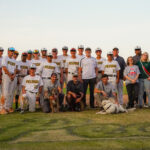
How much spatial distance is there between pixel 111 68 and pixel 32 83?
2792 mm

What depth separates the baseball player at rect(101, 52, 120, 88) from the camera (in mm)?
7918

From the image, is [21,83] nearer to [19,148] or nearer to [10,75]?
[10,75]

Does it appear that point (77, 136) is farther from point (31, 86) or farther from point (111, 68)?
point (111, 68)

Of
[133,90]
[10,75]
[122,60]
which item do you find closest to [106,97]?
[133,90]

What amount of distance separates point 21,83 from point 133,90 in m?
4.08

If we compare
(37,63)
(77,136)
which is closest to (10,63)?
(37,63)

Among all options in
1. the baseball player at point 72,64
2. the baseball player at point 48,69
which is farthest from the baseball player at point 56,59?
the baseball player at point 48,69

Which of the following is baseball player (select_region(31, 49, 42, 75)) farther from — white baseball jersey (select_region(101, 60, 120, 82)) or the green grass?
the green grass

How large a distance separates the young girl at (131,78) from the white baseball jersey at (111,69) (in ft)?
1.34

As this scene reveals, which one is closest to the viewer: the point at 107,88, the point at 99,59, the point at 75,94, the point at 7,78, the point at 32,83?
the point at 7,78

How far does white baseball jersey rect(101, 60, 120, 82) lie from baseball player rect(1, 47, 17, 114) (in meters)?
3.15

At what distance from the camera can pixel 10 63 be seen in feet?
23.5

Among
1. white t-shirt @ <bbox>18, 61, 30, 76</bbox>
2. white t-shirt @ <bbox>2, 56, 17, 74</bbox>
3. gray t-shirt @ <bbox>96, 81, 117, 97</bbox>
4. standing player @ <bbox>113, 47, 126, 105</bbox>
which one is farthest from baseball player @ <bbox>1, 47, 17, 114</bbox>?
standing player @ <bbox>113, 47, 126, 105</bbox>

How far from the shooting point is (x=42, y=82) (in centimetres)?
A: 775
